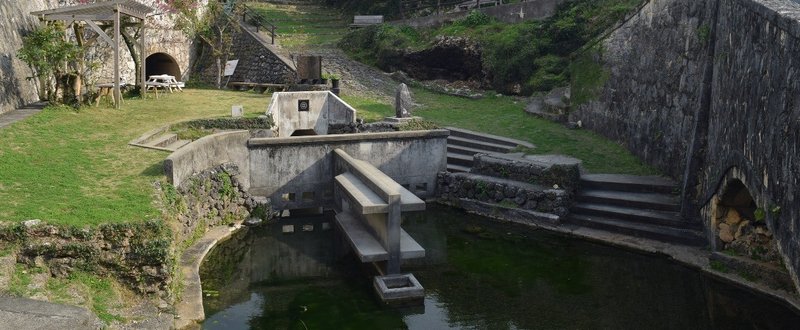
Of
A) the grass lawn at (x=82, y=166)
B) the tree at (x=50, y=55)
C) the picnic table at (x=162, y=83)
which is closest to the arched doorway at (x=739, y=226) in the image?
the grass lawn at (x=82, y=166)

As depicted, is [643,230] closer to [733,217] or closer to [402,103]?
[733,217]

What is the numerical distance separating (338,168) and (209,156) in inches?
113

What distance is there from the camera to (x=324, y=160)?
17.5 meters

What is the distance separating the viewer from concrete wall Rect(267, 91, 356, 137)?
69.0 ft

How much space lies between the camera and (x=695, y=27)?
15.4m

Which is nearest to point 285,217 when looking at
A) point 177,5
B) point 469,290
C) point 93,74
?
point 469,290

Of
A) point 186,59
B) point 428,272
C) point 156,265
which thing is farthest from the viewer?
point 186,59

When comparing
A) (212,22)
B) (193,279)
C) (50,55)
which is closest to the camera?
(193,279)

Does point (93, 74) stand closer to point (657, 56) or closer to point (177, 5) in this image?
point (177, 5)

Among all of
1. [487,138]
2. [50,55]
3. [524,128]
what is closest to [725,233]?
[487,138]

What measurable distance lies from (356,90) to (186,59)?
6672mm

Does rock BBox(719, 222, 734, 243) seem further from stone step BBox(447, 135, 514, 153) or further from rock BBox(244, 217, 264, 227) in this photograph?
rock BBox(244, 217, 264, 227)

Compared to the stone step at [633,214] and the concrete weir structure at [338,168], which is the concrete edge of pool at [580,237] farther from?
the concrete weir structure at [338,168]

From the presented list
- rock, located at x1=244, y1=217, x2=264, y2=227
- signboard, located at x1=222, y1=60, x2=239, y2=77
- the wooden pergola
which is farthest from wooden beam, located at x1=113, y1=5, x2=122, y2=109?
signboard, located at x1=222, y1=60, x2=239, y2=77
